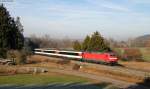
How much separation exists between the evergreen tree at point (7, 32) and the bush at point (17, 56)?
68.2 inches

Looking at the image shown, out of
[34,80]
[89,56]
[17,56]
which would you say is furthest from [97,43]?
Result: [34,80]

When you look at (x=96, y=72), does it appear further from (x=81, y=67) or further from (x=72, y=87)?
(x=72, y=87)

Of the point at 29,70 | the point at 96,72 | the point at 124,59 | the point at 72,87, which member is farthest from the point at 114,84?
the point at 124,59

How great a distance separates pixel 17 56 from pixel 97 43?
70.6 feet

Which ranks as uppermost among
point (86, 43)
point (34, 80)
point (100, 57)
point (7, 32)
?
point (7, 32)

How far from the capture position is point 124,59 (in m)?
82.6

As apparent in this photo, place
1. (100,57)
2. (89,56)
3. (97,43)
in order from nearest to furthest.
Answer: (100,57) → (89,56) → (97,43)

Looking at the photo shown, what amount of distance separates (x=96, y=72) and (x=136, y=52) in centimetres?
3949

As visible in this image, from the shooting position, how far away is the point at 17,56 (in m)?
67.3

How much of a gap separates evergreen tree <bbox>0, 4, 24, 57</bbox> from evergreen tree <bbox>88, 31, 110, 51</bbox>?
61.3 ft

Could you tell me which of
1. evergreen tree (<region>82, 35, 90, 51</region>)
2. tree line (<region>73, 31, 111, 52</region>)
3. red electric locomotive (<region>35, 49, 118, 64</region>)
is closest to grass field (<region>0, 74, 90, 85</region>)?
red electric locomotive (<region>35, 49, 118, 64</region>)

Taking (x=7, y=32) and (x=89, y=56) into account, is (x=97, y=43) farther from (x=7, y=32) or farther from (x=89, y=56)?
(x=7, y=32)

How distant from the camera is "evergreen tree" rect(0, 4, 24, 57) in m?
67.4

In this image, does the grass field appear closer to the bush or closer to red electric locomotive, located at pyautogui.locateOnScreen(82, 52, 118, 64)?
red electric locomotive, located at pyautogui.locateOnScreen(82, 52, 118, 64)
